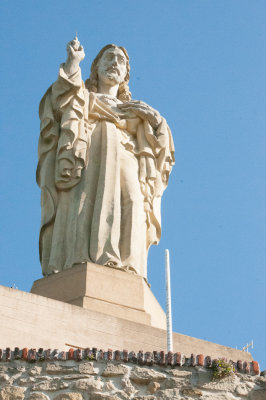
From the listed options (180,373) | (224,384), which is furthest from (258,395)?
(180,373)

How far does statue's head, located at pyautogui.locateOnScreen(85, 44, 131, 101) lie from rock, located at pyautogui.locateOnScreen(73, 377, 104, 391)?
5645 mm

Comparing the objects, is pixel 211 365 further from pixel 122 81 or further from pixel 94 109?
pixel 122 81

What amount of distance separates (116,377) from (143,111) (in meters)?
4.95

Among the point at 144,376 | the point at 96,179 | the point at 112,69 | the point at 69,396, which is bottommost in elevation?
the point at 69,396

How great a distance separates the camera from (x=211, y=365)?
26.4ft

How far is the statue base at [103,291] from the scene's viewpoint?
10078 mm

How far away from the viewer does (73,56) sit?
12.0 meters

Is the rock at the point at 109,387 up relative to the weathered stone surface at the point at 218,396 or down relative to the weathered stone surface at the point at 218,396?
up

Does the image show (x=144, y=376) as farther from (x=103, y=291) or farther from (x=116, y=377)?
(x=103, y=291)

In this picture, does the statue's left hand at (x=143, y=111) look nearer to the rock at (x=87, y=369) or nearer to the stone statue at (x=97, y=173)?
the stone statue at (x=97, y=173)

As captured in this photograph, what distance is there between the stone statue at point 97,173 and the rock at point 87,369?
101 inches

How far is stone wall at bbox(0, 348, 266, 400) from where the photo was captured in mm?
7883

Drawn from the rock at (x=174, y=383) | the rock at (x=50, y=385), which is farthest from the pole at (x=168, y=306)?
the rock at (x=50, y=385)

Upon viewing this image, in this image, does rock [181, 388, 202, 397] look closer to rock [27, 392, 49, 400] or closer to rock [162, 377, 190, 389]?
rock [162, 377, 190, 389]
